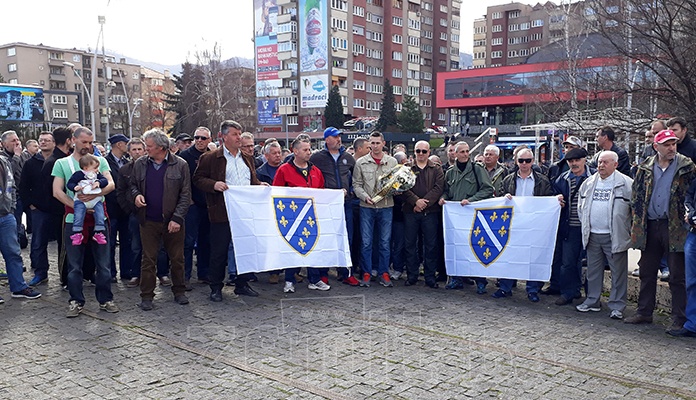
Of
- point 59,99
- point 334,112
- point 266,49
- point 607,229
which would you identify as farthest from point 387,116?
point 59,99

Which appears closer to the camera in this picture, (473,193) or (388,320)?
(388,320)

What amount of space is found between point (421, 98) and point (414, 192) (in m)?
92.2

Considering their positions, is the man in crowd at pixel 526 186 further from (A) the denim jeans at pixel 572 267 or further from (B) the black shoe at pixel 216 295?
(B) the black shoe at pixel 216 295

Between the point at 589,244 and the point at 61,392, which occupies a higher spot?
the point at 589,244

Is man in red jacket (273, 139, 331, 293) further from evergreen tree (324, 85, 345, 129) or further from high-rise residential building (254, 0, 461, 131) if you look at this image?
high-rise residential building (254, 0, 461, 131)

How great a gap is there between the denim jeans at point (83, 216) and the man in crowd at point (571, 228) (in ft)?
19.8

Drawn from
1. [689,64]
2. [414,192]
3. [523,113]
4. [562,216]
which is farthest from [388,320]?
[523,113]

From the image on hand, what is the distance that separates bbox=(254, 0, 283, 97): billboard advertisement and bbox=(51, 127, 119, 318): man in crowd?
7818 cm

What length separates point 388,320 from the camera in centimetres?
700

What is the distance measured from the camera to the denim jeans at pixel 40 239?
8.60 m

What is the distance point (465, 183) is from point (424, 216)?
0.81 meters

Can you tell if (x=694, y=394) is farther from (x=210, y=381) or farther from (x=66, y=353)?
(x=66, y=353)

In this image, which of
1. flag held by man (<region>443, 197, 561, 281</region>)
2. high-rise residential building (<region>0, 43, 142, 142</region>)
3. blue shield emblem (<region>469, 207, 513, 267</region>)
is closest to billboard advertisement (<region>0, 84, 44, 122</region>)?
flag held by man (<region>443, 197, 561, 281</region>)

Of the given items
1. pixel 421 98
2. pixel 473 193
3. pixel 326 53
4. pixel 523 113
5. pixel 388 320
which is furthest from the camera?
pixel 421 98
